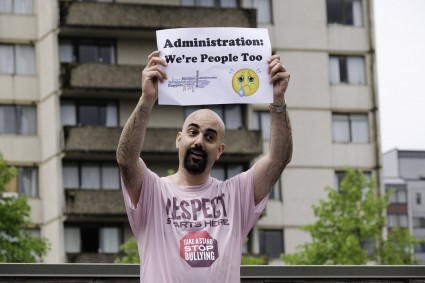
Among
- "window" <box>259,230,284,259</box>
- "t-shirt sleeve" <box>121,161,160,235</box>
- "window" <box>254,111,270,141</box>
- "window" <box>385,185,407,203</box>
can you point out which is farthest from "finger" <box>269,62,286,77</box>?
"window" <box>385,185,407,203</box>

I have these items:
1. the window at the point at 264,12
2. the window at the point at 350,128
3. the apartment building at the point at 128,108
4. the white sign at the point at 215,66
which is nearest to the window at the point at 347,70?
the apartment building at the point at 128,108

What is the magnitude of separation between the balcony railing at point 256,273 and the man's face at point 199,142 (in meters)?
4.18

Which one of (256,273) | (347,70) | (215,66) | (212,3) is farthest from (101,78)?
(215,66)

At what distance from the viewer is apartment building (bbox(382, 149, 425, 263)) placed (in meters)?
145

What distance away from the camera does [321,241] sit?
44656mm

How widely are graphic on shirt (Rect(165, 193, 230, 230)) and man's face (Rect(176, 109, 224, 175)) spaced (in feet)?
0.66

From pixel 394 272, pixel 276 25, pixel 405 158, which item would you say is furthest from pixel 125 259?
pixel 405 158

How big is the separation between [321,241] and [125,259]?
5789 millimetres

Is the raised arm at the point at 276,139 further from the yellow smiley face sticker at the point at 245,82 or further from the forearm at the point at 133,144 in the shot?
the forearm at the point at 133,144

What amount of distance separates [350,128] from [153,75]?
48802 millimetres

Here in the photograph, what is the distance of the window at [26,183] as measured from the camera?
5381 cm

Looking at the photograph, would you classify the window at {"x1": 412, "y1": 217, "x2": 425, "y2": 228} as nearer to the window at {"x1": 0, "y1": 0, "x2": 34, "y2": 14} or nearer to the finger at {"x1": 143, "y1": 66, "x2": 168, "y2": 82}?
the window at {"x1": 0, "y1": 0, "x2": 34, "y2": 14}

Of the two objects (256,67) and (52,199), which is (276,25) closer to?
(52,199)

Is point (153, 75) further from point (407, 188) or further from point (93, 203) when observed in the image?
point (407, 188)
